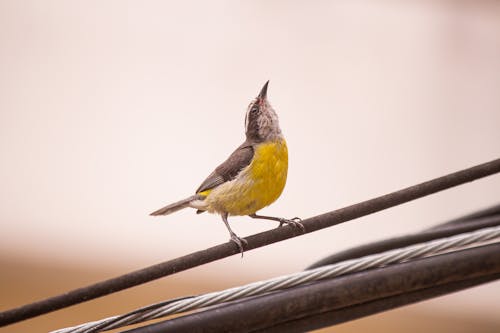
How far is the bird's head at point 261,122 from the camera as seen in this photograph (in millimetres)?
3238

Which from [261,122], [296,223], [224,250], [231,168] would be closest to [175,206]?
[231,168]

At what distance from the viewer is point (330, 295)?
179 cm

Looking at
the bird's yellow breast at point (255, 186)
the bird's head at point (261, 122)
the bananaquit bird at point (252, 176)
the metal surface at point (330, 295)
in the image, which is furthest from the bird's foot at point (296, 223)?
the bird's head at point (261, 122)

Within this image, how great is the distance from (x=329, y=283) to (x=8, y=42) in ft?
22.8

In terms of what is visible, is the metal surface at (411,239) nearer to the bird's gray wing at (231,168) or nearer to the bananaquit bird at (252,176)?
the bananaquit bird at (252,176)

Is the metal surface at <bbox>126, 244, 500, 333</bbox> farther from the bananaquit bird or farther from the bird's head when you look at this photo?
the bird's head

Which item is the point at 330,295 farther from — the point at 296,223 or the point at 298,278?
the point at 296,223

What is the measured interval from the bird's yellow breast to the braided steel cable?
45.9 inches

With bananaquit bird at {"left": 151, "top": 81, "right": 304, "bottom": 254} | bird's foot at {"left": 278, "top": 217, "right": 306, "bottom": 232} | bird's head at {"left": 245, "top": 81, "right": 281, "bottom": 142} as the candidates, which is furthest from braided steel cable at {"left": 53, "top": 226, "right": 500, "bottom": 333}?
bird's head at {"left": 245, "top": 81, "right": 281, "bottom": 142}

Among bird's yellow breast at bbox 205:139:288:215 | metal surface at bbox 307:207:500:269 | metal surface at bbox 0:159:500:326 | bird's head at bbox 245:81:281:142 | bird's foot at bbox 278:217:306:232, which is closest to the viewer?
metal surface at bbox 0:159:500:326

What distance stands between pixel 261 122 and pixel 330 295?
5.32ft

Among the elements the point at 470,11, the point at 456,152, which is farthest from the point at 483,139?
the point at 470,11

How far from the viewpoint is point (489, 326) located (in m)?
7.82

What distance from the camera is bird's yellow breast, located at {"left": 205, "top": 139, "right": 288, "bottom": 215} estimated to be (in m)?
3.00
